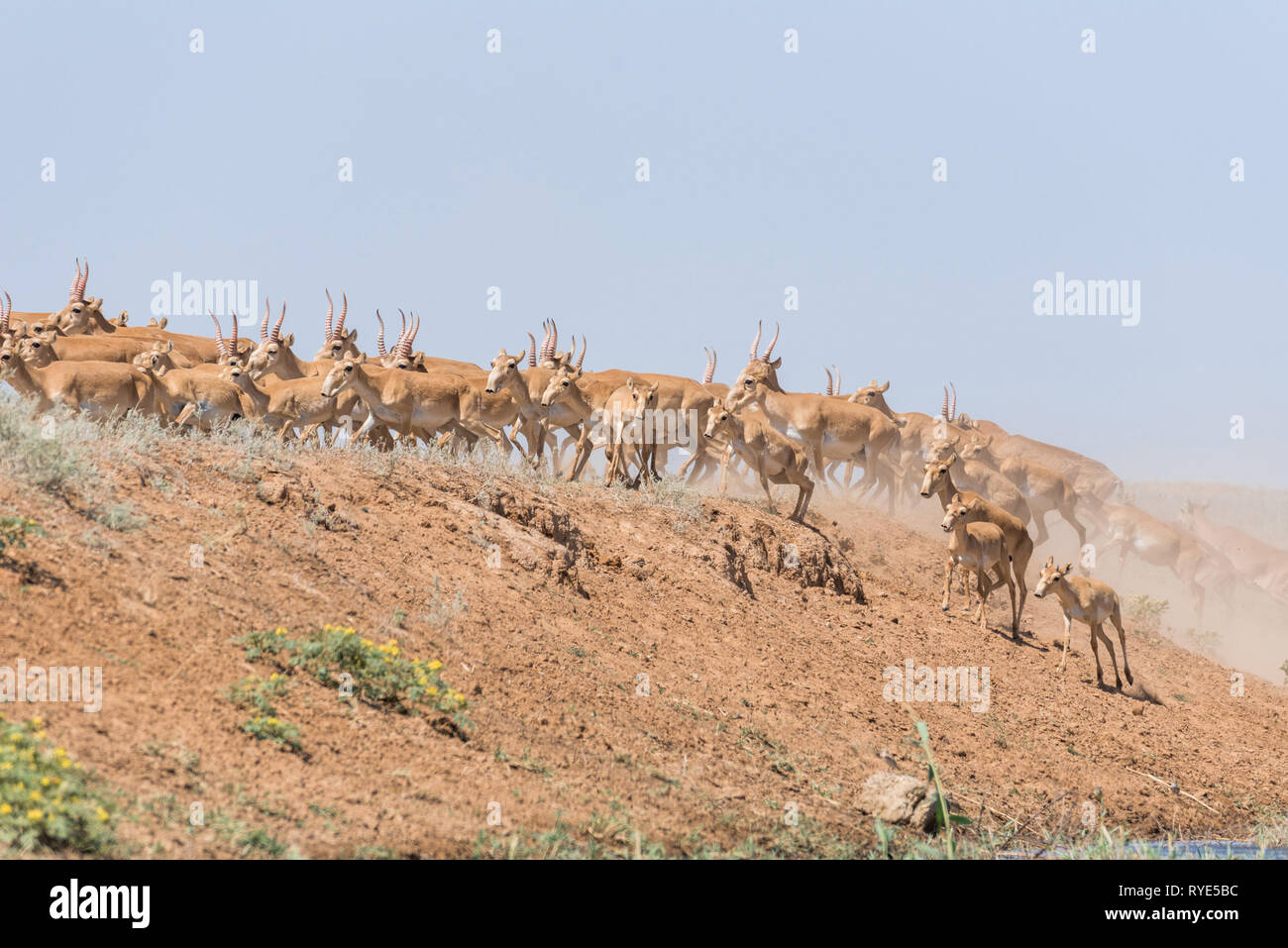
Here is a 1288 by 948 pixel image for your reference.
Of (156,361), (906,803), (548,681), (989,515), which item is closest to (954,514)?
(989,515)

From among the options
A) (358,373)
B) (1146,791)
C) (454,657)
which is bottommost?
(1146,791)

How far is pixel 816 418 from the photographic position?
25.8 metres

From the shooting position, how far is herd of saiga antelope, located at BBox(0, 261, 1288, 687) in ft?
61.5

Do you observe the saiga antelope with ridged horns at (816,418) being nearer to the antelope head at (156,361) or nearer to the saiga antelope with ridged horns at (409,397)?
the saiga antelope with ridged horns at (409,397)

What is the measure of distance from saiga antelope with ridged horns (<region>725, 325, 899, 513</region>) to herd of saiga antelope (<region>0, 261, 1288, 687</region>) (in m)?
0.03

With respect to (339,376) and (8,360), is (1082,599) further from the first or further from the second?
(8,360)

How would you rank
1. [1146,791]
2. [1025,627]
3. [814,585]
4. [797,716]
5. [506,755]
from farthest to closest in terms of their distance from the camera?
[1025,627] < [814,585] < [1146,791] < [797,716] < [506,755]

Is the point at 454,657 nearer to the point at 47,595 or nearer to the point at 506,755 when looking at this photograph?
the point at 506,755

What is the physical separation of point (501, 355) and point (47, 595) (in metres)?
11.9

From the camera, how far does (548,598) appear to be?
14.6 meters

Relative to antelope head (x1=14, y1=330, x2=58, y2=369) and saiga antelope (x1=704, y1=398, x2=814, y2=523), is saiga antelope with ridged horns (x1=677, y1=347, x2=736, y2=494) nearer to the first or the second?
saiga antelope (x1=704, y1=398, x2=814, y2=523)

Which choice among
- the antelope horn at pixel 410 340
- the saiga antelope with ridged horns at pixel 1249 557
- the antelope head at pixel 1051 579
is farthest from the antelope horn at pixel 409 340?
the saiga antelope with ridged horns at pixel 1249 557
